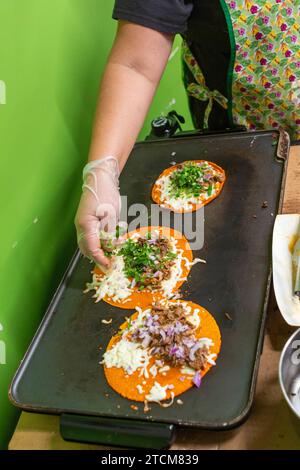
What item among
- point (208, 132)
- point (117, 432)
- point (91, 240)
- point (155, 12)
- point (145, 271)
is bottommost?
point (117, 432)

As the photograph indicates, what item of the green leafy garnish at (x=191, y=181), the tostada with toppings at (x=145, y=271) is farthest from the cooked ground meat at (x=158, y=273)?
the green leafy garnish at (x=191, y=181)

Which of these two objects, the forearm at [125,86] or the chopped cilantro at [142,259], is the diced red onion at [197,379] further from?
the forearm at [125,86]

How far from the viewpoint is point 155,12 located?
3.98 feet

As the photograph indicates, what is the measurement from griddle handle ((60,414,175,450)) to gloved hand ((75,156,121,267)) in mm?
450

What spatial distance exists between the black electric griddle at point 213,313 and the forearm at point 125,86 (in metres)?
0.29

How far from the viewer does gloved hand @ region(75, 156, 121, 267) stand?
125 centimetres

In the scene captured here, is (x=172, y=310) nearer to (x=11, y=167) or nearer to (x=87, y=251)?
(x=87, y=251)

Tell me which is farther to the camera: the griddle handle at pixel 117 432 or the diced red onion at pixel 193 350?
the diced red onion at pixel 193 350

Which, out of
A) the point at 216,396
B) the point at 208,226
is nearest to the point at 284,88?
the point at 208,226

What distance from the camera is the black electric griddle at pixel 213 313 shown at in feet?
3.14

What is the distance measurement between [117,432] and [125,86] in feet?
3.04

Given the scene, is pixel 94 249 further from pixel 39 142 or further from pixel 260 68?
pixel 260 68

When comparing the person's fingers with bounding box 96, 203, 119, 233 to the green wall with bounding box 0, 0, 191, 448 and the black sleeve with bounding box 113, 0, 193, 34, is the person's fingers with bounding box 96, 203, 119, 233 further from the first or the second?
the black sleeve with bounding box 113, 0, 193, 34

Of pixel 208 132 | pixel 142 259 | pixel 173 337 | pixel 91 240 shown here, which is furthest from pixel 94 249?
pixel 208 132
